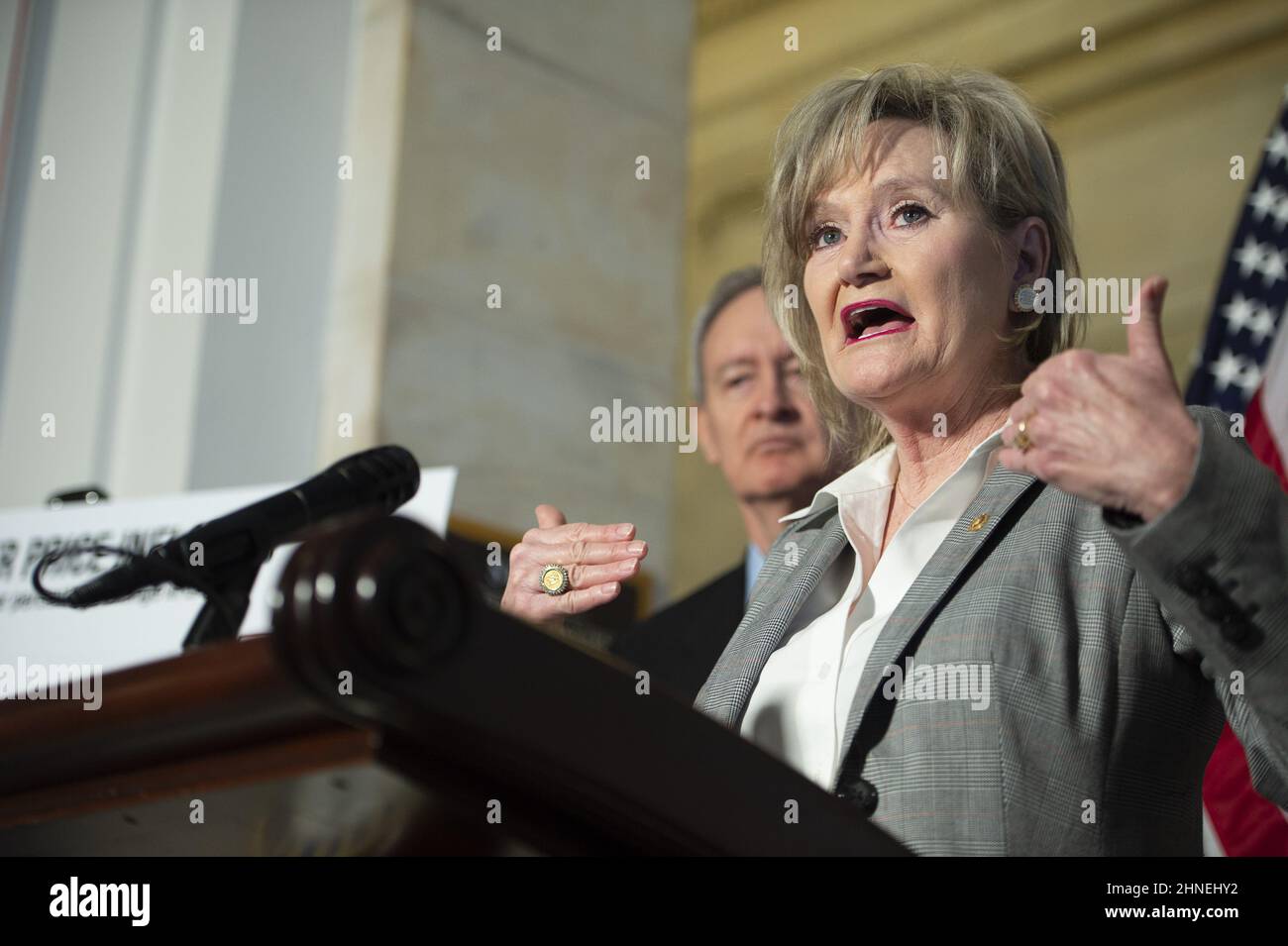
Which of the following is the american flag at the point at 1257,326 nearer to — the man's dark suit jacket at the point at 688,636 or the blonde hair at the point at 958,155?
the man's dark suit jacket at the point at 688,636

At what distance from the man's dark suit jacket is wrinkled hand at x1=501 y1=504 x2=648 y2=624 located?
5.50ft

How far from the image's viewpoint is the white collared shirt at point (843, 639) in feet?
4.80

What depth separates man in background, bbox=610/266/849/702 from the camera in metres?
3.63

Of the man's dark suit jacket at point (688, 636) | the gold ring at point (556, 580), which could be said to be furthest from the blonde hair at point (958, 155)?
the man's dark suit jacket at point (688, 636)

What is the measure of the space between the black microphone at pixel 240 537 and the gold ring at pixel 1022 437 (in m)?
0.63

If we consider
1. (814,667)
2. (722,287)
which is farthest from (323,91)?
→ (814,667)

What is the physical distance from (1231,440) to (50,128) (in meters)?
4.57

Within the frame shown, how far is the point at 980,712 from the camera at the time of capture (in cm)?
129

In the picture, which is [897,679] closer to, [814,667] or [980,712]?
[980,712]

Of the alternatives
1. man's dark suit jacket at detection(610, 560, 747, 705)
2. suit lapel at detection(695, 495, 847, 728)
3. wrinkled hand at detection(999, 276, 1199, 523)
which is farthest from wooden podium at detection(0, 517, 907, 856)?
man's dark suit jacket at detection(610, 560, 747, 705)

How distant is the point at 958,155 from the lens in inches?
71.2

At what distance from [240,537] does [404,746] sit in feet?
2.66

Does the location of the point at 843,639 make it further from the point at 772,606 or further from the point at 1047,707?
the point at 1047,707

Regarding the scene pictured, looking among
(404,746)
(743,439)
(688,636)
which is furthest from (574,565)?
(743,439)
